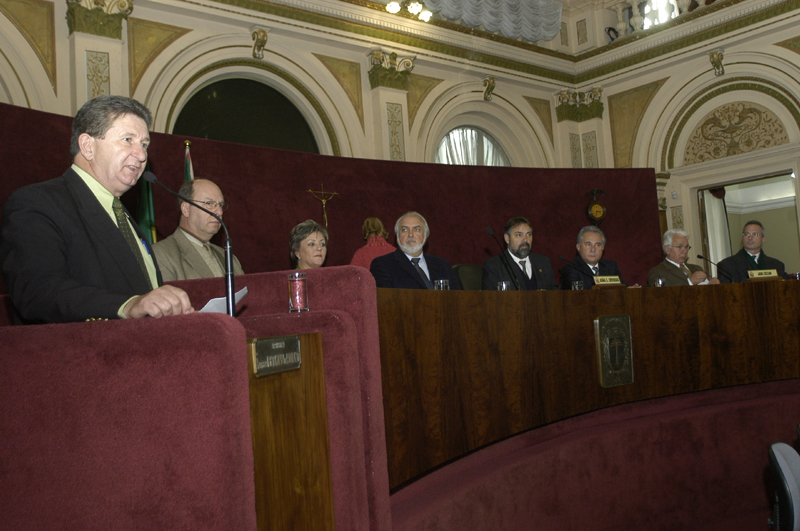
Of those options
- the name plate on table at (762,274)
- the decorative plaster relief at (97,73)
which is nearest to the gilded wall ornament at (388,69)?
the decorative plaster relief at (97,73)

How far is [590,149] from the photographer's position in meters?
8.40

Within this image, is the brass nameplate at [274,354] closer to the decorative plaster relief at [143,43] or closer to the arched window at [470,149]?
the decorative plaster relief at [143,43]

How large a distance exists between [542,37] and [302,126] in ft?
11.3

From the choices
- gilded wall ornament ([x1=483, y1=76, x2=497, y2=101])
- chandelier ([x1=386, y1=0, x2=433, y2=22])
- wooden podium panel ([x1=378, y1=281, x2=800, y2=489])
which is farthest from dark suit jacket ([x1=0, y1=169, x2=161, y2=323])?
gilded wall ornament ([x1=483, y1=76, x2=497, y2=101])

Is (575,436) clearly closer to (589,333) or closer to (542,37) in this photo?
(589,333)

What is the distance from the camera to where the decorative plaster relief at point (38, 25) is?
4.80 meters

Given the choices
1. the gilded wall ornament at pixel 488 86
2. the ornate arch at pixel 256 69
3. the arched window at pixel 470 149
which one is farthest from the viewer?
the arched window at pixel 470 149

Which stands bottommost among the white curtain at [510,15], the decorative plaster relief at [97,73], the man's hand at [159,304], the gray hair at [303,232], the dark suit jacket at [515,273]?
the man's hand at [159,304]

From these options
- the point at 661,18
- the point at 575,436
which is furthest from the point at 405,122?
the point at 575,436

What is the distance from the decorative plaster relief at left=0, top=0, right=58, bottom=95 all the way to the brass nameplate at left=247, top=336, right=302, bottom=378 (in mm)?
4671

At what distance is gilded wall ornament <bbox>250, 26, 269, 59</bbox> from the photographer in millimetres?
5934

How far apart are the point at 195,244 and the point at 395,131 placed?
174 inches

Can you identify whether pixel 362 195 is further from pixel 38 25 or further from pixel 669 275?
pixel 38 25

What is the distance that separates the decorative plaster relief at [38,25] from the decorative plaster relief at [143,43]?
576mm
